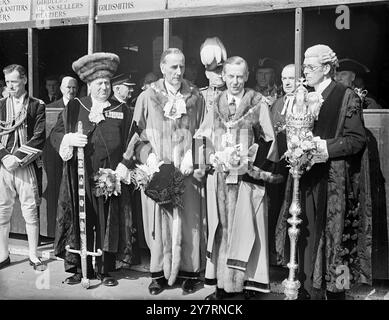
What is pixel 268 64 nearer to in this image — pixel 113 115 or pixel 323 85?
pixel 323 85

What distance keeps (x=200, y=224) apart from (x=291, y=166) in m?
0.85

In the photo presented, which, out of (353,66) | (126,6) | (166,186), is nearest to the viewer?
(166,186)

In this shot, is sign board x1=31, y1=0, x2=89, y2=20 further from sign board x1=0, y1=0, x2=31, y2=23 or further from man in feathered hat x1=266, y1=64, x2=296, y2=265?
man in feathered hat x1=266, y1=64, x2=296, y2=265

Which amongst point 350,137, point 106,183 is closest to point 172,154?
point 106,183

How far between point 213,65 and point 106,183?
1203 mm

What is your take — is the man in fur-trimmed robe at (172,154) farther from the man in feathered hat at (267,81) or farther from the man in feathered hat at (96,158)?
the man in feathered hat at (267,81)

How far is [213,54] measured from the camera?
4.01 metres

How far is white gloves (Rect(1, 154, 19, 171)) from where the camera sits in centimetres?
429

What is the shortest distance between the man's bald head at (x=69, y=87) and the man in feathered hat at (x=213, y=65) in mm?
1227

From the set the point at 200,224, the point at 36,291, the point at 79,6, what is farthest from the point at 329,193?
the point at 79,6

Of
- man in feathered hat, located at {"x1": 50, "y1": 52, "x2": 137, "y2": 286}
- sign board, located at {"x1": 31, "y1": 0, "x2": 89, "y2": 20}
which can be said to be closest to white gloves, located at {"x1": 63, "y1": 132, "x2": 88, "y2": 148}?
man in feathered hat, located at {"x1": 50, "y1": 52, "x2": 137, "y2": 286}

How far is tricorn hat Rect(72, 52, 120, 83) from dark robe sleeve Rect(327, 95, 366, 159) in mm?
1721

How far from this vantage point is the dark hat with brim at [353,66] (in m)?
4.07

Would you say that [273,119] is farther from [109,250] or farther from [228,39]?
[109,250]
